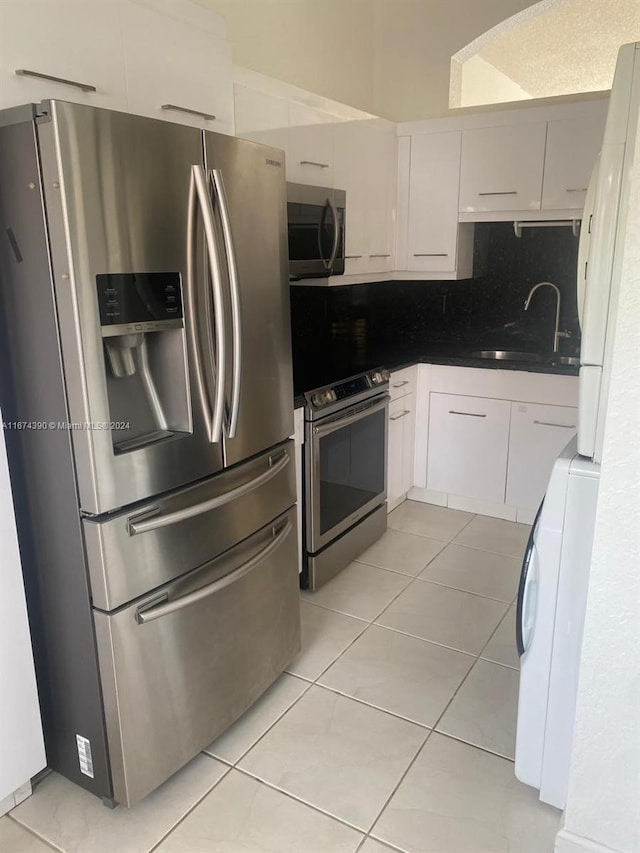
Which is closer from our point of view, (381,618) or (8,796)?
(8,796)

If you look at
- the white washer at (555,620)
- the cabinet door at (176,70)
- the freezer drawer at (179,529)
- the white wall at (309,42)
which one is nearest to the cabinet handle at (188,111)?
the cabinet door at (176,70)

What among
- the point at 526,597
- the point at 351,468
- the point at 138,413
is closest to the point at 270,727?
the point at 526,597

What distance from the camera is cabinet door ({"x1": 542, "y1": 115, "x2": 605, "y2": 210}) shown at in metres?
3.18

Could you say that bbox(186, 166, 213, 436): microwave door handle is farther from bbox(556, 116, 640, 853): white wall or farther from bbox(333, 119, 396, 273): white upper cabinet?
bbox(333, 119, 396, 273): white upper cabinet

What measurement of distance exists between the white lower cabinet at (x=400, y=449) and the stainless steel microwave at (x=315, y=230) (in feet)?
2.95

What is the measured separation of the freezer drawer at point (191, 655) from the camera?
1672mm

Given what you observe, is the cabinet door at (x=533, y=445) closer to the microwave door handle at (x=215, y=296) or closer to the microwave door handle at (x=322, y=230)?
the microwave door handle at (x=322, y=230)

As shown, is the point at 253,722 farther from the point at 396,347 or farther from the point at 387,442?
the point at 396,347

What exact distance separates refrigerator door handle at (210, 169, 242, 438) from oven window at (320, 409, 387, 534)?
3.20 feet

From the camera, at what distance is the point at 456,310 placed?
4.05 m

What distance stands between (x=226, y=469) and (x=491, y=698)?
1.23 meters

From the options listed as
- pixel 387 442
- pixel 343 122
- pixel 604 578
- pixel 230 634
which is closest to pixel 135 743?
pixel 230 634

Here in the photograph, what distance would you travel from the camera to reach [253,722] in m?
2.15

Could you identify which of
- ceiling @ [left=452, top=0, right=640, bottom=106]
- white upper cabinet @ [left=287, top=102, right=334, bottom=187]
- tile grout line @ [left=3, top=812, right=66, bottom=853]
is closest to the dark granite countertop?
white upper cabinet @ [left=287, top=102, right=334, bottom=187]
